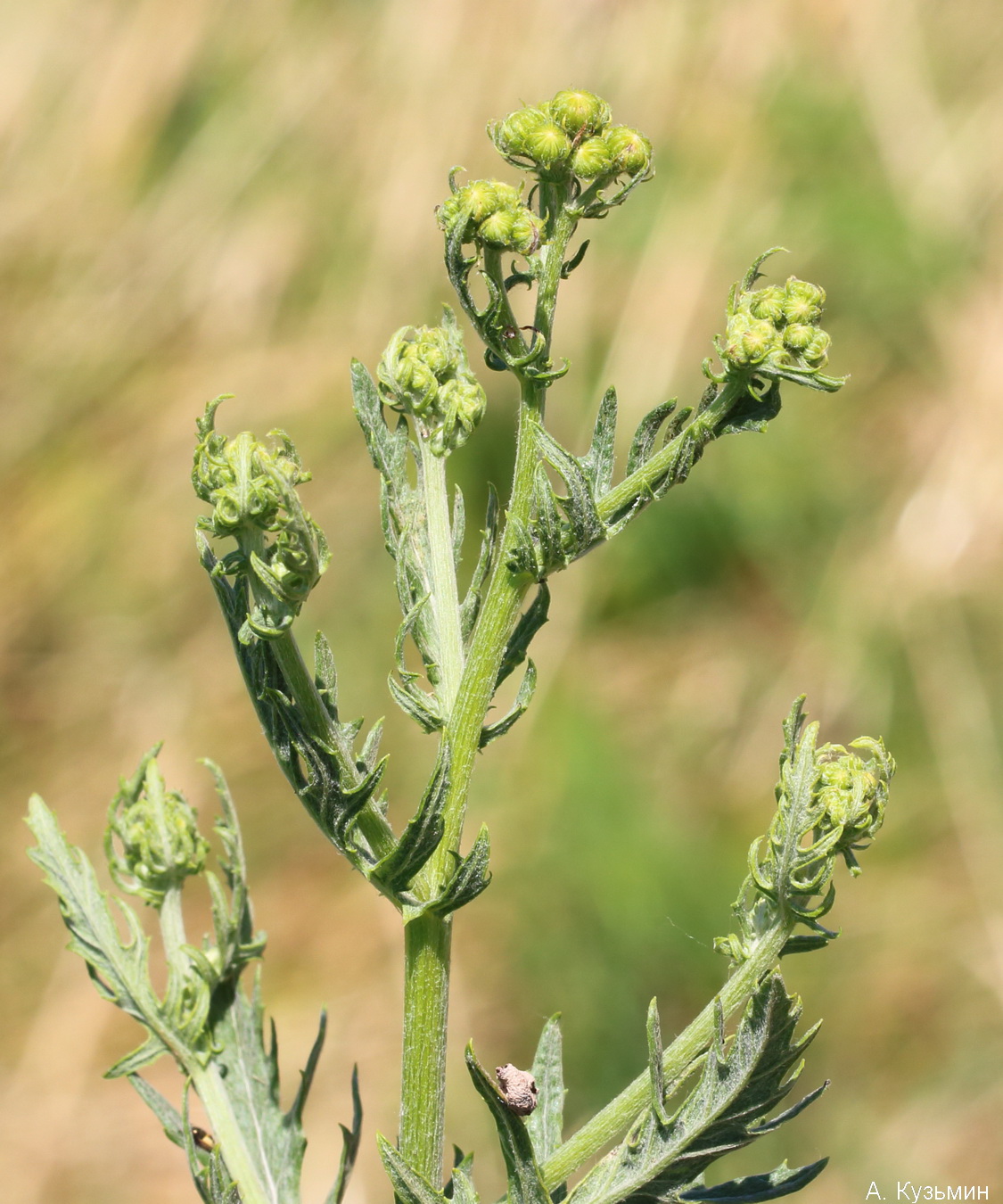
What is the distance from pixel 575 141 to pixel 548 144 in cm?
6

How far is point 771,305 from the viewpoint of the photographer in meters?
1.89

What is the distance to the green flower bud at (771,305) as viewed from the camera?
1.89m

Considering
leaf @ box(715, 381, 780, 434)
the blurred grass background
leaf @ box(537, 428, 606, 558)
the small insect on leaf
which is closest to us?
leaf @ box(537, 428, 606, 558)

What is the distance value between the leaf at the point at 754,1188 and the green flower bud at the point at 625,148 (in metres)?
1.71

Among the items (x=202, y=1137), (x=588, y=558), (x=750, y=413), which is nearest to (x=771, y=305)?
(x=750, y=413)

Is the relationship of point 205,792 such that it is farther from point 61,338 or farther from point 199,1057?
point 199,1057

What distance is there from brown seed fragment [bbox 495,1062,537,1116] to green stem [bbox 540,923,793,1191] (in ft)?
0.32

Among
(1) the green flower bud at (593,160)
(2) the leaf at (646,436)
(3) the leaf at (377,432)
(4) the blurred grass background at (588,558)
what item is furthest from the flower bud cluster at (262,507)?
(4) the blurred grass background at (588,558)

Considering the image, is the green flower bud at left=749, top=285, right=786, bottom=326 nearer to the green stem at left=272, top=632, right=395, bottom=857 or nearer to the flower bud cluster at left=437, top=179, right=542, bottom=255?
the flower bud cluster at left=437, top=179, right=542, bottom=255

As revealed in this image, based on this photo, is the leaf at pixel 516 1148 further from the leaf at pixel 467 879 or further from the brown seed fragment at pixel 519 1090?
the leaf at pixel 467 879

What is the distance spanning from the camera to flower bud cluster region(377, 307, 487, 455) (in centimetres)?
208

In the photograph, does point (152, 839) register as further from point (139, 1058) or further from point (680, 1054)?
point (680, 1054)

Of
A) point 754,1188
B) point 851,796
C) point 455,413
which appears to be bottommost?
point 754,1188

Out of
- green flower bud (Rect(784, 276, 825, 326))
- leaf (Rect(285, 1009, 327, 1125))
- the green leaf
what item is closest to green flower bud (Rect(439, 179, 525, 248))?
green flower bud (Rect(784, 276, 825, 326))
